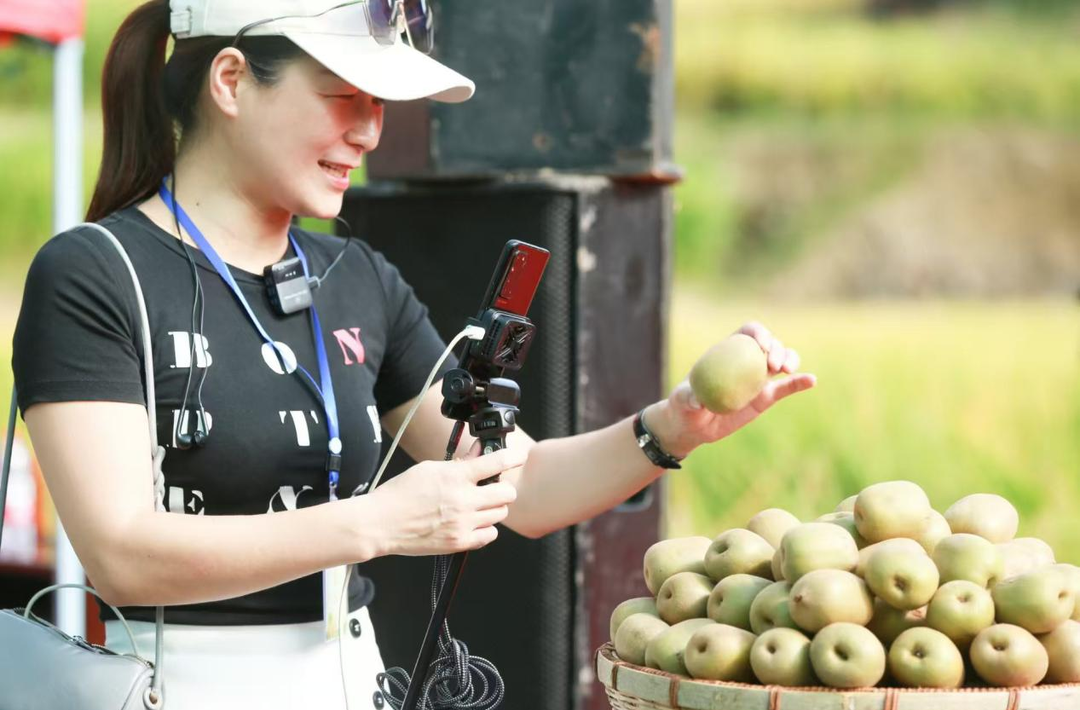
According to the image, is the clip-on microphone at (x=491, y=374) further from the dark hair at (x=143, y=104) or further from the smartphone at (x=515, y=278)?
the dark hair at (x=143, y=104)

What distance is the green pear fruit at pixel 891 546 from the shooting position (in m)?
1.63

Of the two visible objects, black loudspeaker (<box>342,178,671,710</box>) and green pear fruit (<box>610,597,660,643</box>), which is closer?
green pear fruit (<box>610,597,660,643</box>)

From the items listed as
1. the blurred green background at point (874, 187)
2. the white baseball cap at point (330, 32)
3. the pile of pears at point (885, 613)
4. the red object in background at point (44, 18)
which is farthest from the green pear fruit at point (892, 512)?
the blurred green background at point (874, 187)

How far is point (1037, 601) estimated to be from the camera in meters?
1.58

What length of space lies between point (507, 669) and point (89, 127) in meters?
7.90

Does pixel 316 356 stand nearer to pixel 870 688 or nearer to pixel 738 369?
pixel 738 369

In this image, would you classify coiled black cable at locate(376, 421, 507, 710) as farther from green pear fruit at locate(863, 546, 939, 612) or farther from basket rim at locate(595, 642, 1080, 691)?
green pear fruit at locate(863, 546, 939, 612)

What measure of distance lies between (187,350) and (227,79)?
39 centimetres

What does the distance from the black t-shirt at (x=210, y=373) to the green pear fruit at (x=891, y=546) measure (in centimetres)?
72

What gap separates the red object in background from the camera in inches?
137

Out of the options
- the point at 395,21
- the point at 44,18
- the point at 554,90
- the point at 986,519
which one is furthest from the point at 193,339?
the point at 44,18

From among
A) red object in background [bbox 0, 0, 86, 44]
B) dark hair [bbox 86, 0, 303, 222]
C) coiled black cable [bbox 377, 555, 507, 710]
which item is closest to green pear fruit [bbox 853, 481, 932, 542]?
coiled black cable [bbox 377, 555, 507, 710]

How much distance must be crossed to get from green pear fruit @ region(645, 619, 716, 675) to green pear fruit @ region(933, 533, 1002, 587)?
28 centimetres

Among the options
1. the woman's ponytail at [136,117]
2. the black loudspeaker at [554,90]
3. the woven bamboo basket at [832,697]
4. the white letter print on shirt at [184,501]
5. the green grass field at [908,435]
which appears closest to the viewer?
the woven bamboo basket at [832,697]
